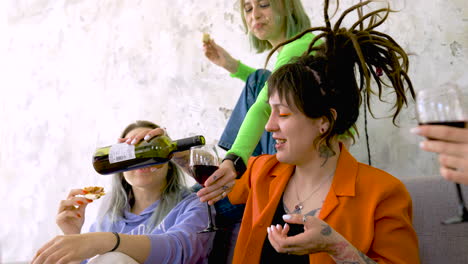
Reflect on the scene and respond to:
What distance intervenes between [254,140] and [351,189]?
1.20 feet

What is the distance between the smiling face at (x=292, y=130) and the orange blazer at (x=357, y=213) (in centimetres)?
10

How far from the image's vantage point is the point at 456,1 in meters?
1.67

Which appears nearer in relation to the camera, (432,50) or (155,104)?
(432,50)

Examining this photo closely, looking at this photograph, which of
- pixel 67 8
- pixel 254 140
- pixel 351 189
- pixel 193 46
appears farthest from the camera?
pixel 67 8

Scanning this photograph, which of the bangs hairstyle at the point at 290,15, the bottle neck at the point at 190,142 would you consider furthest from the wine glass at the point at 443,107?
the bangs hairstyle at the point at 290,15

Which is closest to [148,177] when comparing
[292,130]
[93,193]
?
[93,193]

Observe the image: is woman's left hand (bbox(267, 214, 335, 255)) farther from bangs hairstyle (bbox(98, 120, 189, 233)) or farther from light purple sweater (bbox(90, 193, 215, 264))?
bangs hairstyle (bbox(98, 120, 189, 233))

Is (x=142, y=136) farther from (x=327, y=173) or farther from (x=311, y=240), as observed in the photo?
(x=311, y=240)

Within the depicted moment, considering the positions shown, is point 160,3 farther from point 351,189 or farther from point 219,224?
point 351,189

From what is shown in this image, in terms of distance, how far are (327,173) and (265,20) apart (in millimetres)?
716

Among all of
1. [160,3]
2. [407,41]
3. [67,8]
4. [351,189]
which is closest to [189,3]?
[160,3]

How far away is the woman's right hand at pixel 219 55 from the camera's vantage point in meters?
1.96

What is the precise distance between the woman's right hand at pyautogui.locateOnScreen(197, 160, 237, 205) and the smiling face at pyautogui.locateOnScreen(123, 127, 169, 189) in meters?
0.41

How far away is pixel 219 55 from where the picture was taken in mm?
1963
